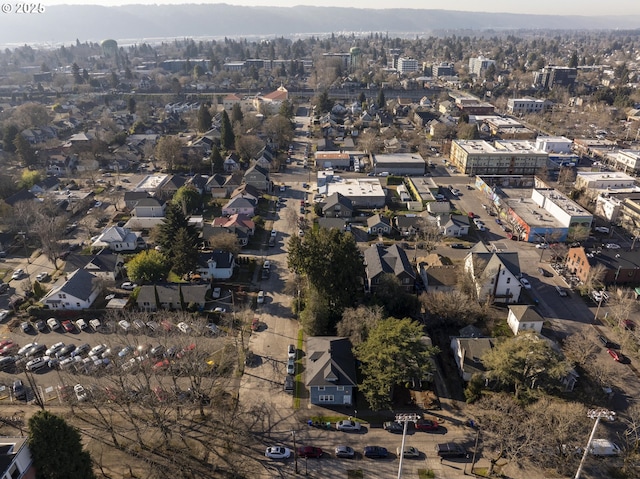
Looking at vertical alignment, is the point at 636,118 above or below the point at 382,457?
above

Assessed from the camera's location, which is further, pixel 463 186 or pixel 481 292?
pixel 463 186

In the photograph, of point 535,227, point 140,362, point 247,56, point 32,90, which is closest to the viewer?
point 140,362

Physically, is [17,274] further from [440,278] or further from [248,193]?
[440,278]

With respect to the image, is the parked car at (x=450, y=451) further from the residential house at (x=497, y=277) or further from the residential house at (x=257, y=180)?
the residential house at (x=257, y=180)

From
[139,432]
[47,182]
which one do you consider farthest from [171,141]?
[139,432]

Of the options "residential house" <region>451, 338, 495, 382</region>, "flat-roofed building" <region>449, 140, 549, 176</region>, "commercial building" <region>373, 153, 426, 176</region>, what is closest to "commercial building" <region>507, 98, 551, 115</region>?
"flat-roofed building" <region>449, 140, 549, 176</region>

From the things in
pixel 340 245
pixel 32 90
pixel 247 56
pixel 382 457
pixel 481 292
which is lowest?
pixel 382 457

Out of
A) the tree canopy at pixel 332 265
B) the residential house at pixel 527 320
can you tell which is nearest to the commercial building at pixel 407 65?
the residential house at pixel 527 320

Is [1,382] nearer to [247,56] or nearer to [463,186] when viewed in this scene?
[463,186]

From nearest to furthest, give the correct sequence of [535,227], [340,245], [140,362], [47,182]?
[140,362], [340,245], [535,227], [47,182]
